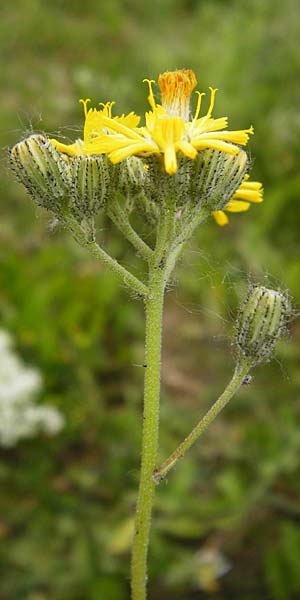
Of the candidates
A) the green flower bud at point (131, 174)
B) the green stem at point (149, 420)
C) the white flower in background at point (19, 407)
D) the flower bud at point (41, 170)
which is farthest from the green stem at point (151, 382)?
the white flower in background at point (19, 407)

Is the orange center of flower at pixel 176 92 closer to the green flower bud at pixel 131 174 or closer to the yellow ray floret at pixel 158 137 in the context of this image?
the yellow ray floret at pixel 158 137

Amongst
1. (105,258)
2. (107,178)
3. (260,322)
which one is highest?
(107,178)

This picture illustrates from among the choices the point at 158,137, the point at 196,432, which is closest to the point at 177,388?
the point at 196,432

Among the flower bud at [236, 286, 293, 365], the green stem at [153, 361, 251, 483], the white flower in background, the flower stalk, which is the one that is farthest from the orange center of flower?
the white flower in background

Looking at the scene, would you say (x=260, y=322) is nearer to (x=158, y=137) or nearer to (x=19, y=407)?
(x=158, y=137)

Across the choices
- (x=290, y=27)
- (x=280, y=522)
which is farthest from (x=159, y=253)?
(x=290, y=27)

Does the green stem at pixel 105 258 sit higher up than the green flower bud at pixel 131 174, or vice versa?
the green flower bud at pixel 131 174

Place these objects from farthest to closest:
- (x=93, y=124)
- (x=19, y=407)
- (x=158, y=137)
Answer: (x=19, y=407)
(x=93, y=124)
(x=158, y=137)

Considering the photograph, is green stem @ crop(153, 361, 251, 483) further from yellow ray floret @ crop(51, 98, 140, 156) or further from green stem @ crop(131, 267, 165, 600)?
yellow ray floret @ crop(51, 98, 140, 156)
